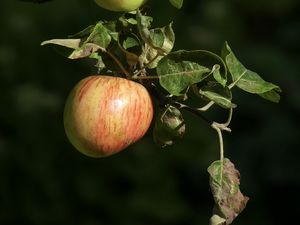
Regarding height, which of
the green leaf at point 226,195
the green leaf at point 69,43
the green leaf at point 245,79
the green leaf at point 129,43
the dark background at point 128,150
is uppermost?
the green leaf at point 129,43

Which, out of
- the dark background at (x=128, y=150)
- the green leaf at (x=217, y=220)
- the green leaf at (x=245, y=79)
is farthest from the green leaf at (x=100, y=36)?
the dark background at (x=128, y=150)

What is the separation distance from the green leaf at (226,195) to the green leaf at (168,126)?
9 cm

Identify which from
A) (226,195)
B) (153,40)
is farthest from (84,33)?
(226,195)

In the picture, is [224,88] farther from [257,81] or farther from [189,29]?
[189,29]

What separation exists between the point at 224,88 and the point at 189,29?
2863mm

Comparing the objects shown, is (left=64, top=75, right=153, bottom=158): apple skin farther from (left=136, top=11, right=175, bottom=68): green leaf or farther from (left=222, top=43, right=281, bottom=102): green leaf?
(left=222, top=43, right=281, bottom=102): green leaf

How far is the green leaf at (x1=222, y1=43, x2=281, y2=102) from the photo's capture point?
158cm

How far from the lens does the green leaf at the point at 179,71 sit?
59.0 inches

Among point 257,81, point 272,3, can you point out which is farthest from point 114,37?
point 272,3

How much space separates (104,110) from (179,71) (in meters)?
0.17

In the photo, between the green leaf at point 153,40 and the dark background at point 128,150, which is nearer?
the green leaf at point 153,40

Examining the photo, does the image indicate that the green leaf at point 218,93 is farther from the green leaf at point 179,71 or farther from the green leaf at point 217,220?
the green leaf at point 217,220

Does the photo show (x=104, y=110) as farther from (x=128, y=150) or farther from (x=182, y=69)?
(x=128, y=150)

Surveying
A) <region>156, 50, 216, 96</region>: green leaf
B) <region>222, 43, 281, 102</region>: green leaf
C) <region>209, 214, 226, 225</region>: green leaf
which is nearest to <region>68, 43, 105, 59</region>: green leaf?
<region>156, 50, 216, 96</region>: green leaf
